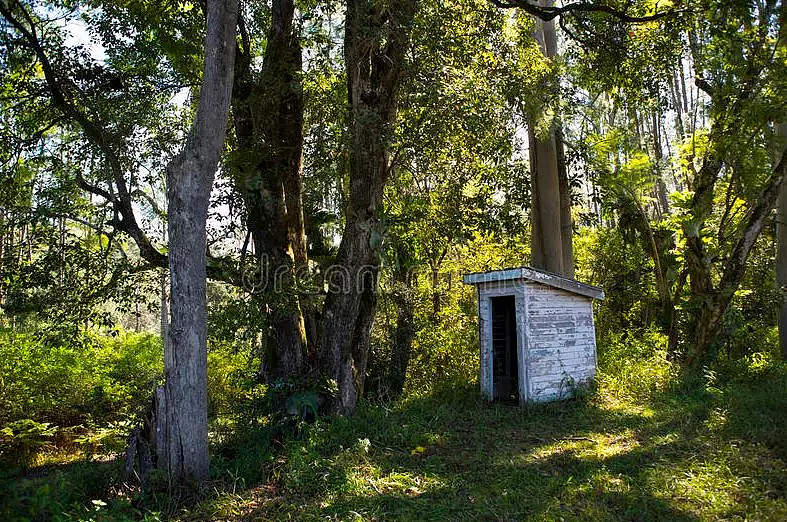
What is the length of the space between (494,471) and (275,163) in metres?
5.23

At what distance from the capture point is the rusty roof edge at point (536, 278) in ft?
29.3

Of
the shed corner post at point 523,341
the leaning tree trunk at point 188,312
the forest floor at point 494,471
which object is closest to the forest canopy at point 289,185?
the leaning tree trunk at point 188,312

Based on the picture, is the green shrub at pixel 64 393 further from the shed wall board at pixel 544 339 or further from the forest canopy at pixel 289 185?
the shed wall board at pixel 544 339

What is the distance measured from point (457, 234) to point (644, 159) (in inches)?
182

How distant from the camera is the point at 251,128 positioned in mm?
8711

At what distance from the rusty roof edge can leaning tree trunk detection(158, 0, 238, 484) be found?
505cm

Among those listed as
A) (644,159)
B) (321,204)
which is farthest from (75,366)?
(644,159)

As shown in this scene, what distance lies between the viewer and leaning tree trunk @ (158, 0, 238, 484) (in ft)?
18.1

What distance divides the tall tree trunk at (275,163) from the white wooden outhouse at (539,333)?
3.13 metres

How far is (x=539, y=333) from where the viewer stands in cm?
916

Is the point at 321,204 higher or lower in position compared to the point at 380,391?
higher

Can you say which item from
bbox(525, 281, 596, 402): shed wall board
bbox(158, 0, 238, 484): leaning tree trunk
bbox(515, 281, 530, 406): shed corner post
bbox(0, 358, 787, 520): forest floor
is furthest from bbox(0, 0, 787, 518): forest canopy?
bbox(515, 281, 530, 406): shed corner post

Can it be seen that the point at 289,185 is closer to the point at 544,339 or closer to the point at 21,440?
the point at 544,339

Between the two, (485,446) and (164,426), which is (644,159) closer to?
(485,446)
